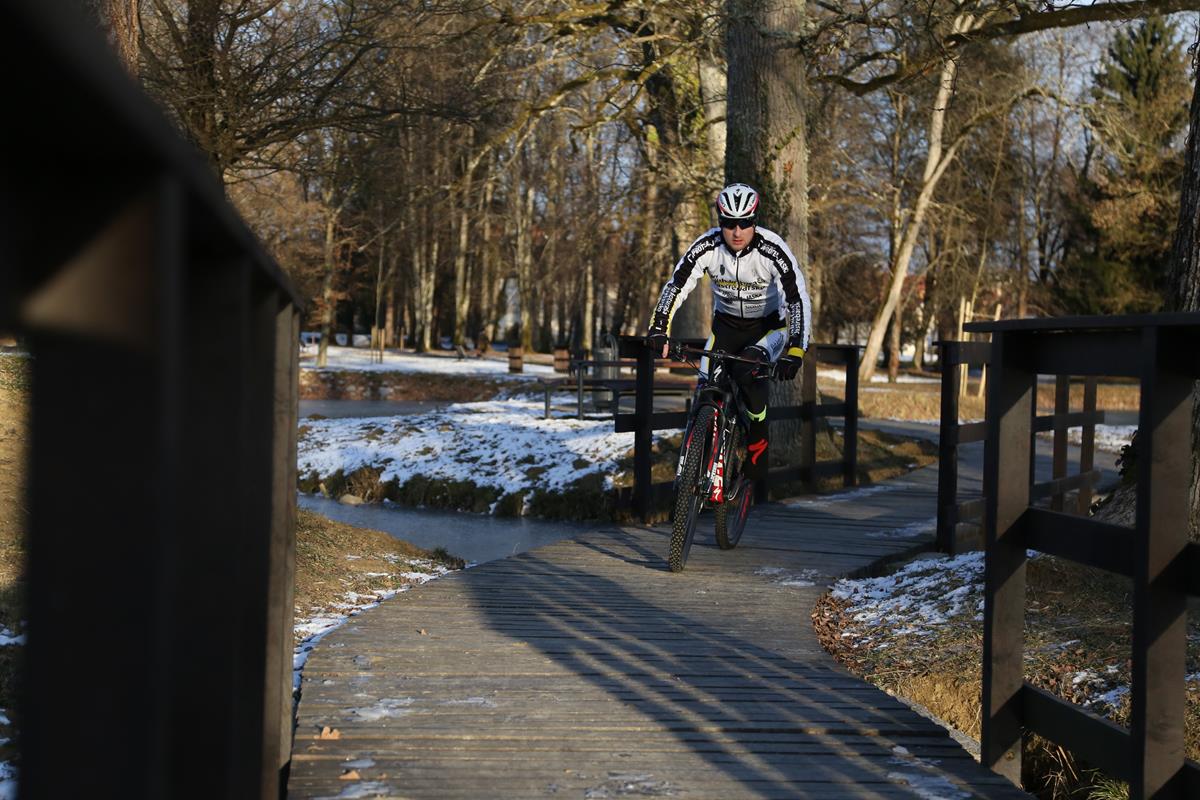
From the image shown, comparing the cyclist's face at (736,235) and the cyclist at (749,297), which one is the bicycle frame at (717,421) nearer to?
the cyclist at (749,297)

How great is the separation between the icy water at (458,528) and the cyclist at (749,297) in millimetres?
3784

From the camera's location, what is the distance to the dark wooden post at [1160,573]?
10.6ft

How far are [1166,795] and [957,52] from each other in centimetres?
967

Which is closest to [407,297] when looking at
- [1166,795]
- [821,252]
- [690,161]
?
[821,252]

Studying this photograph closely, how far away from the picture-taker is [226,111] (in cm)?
1087

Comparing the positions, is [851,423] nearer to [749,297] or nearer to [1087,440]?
[1087,440]

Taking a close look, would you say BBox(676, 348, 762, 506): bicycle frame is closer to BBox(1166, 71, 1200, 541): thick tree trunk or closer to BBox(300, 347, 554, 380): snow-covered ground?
BBox(1166, 71, 1200, 541): thick tree trunk

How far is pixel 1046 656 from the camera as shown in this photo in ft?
17.2

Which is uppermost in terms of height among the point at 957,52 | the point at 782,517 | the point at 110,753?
the point at 957,52

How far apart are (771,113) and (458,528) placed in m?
4.93

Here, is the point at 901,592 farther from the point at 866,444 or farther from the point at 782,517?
the point at 866,444

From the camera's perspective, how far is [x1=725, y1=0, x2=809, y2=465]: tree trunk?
1270cm

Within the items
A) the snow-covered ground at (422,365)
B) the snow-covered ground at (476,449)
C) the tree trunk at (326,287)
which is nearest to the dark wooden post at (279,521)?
Answer: the snow-covered ground at (476,449)

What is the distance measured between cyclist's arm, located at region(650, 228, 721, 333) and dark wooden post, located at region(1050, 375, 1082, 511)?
3.03m
